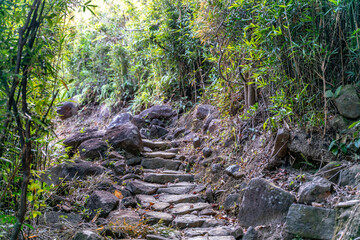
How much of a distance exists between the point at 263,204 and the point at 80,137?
350 centimetres

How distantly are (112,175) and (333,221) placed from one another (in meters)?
2.92

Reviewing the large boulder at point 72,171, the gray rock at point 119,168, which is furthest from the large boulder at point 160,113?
the large boulder at point 72,171

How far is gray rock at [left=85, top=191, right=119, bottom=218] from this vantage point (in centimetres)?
313

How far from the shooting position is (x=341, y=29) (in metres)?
3.04

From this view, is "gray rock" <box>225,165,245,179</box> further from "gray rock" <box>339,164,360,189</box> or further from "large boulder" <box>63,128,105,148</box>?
"large boulder" <box>63,128,105,148</box>

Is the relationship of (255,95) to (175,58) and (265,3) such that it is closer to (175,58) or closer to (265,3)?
(265,3)

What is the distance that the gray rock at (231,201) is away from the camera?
3.49 meters

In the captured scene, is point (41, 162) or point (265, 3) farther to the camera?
point (265, 3)

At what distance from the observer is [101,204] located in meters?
3.18

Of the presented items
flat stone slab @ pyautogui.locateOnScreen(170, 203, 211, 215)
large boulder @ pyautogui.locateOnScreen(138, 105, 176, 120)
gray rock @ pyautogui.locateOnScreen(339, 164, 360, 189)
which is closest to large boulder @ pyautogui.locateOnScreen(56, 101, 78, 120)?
large boulder @ pyautogui.locateOnScreen(138, 105, 176, 120)

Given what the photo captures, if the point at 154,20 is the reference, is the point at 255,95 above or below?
below

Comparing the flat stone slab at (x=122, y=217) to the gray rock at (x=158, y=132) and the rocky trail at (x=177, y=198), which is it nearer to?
the rocky trail at (x=177, y=198)

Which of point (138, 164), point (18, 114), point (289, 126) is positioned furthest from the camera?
point (138, 164)

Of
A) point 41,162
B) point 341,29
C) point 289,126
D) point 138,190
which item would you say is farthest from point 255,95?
point 41,162
